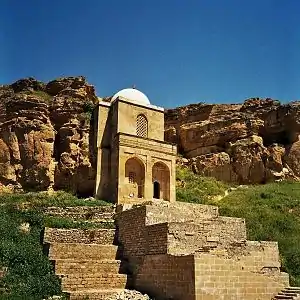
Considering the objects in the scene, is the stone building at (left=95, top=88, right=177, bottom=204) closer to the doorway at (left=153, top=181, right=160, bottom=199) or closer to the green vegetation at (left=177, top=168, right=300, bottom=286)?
the doorway at (left=153, top=181, right=160, bottom=199)

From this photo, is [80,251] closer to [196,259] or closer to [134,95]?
[196,259]

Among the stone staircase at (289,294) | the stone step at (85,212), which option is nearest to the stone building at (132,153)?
the stone step at (85,212)

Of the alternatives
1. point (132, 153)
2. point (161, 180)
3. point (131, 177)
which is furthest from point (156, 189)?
point (132, 153)

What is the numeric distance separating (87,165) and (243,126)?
19.4 m

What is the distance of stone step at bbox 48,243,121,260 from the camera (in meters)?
16.0

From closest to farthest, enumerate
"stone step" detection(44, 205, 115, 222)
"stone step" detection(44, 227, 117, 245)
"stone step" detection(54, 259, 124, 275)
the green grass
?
"stone step" detection(54, 259, 124, 275) → "stone step" detection(44, 227, 117, 245) → "stone step" detection(44, 205, 115, 222) → the green grass

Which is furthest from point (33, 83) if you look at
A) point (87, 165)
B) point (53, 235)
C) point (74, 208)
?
point (53, 235)

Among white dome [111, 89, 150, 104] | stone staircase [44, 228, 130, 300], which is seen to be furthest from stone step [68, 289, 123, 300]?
white dome [111, 89, 150, 104]

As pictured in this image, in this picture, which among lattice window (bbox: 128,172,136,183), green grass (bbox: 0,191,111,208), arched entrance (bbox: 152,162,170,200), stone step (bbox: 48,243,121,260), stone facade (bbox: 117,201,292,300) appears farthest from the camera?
arched entrance (bbox: 152,162,170,200)

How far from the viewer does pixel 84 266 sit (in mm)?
15305

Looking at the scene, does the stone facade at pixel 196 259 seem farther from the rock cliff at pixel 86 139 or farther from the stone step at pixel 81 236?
the rock cliff at pixel 86 139

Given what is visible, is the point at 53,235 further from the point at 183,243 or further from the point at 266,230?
the point at 266,230

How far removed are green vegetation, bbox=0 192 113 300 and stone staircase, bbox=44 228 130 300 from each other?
1.54ft

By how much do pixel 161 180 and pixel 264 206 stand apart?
23.3 feet
